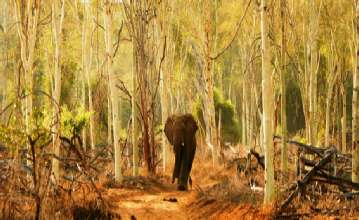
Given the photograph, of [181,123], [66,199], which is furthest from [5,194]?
[181,123]

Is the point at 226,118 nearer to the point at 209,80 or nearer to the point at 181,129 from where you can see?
the point at 209,80

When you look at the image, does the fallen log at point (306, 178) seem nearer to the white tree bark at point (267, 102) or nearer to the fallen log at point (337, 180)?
the fallen log at point (337, 180)

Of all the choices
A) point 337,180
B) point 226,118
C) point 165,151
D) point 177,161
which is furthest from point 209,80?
point 226,118

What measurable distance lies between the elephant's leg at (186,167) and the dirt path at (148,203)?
0.49m

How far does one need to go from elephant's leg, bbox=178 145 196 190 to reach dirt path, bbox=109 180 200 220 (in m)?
0.49

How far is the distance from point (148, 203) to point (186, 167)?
102 inches

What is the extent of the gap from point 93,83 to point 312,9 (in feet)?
45.5

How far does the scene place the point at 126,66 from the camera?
4888 centimetres

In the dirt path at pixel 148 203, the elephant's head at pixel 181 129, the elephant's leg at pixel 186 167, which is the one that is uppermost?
the elephant's head at pixel 181 129

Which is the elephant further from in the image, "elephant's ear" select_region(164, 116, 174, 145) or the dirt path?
the dirt path

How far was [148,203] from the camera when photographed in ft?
31.4

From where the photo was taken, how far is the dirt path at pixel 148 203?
334 inches

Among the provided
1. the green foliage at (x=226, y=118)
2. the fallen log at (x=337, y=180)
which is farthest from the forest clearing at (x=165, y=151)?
the green foliage at (x=226, y=118)

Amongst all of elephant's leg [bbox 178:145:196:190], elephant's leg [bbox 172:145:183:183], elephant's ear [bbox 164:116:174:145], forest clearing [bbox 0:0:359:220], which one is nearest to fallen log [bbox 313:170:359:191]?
forest clearing [bbox 0:0:359:220]
